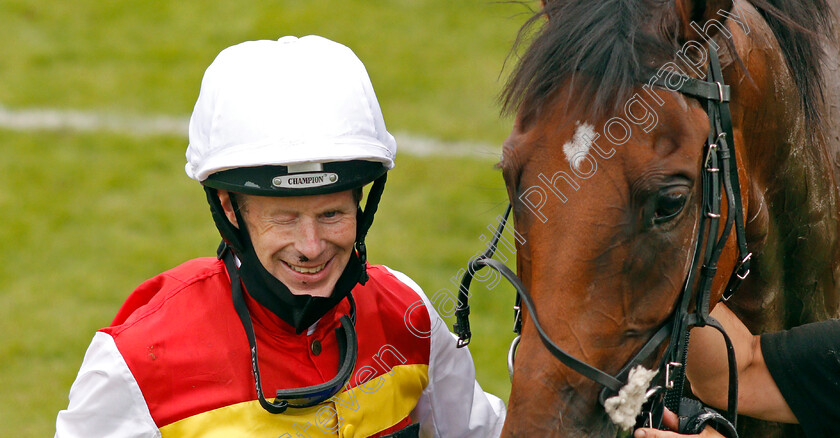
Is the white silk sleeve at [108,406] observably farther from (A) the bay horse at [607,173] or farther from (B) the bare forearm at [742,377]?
(B) the bare forearm at [742,377]

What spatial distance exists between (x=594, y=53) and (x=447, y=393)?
1164mm

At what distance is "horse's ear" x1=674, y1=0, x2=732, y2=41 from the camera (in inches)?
98.7

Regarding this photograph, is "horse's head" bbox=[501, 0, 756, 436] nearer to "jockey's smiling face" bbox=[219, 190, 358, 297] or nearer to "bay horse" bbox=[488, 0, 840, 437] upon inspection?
"bay horse" bbox=[488, 0, 840, 437]

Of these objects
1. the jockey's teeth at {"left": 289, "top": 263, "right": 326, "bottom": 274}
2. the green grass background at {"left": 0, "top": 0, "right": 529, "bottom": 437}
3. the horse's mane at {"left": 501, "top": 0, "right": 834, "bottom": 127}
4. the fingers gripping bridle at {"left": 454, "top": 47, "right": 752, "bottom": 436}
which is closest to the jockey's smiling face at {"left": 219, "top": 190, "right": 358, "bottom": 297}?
the jockey's teeth at {"left": 289, "top": 263, "right": 326, "bottom": 274}

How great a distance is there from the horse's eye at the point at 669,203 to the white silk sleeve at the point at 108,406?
1.34 m

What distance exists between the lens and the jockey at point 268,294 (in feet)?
Result: 8.48

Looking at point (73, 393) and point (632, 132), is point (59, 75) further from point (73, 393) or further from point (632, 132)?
point (632, 132)

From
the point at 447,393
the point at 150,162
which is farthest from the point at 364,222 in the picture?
the point at 150,162

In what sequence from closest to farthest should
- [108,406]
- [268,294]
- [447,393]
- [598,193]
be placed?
1. [598,193]
2. [108,406]
3. [268,294]
4. [447,393]

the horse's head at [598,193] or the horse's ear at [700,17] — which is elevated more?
the horse's ear at [700,17]

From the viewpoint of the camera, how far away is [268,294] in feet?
8.89

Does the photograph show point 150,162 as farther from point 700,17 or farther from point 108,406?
point 700,17

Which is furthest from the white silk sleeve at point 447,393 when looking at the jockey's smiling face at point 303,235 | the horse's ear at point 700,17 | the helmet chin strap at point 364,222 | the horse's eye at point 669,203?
the horse's ear at point 700,17

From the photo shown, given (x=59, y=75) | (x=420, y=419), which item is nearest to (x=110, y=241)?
(x=59, y=75)
